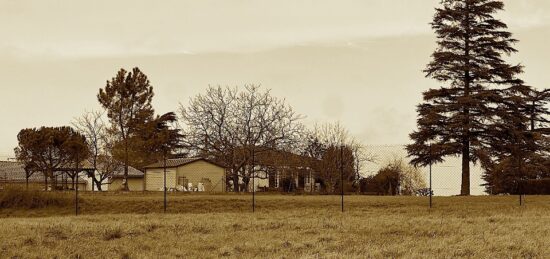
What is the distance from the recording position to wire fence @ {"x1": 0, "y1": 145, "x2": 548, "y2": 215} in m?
24.4

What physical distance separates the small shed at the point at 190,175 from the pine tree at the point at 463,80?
2041cm

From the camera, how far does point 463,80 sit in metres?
36.9

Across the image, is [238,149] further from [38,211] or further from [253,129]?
[38,211]

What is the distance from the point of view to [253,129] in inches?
1885

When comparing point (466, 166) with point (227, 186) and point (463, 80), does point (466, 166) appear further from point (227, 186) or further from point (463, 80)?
point (227, 186)

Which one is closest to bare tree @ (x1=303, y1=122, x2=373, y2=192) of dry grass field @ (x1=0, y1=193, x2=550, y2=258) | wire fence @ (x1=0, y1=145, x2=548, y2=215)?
wire fence @ (x1=0, y1=145, x2=548, y2=215)

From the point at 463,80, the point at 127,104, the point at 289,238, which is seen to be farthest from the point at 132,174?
the point at 289,238

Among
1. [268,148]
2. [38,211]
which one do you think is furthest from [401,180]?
[38,211]

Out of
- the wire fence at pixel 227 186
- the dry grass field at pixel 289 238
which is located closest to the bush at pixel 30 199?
the wire fence at pixel 227 186

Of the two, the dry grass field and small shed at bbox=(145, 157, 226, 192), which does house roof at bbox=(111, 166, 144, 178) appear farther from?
the dry grass field

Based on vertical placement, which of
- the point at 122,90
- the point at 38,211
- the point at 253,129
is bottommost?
the point at 38,211

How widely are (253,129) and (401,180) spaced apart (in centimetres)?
1102

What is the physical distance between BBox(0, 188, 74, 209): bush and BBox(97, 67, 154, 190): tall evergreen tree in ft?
90.1

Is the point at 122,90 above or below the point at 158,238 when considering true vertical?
above
